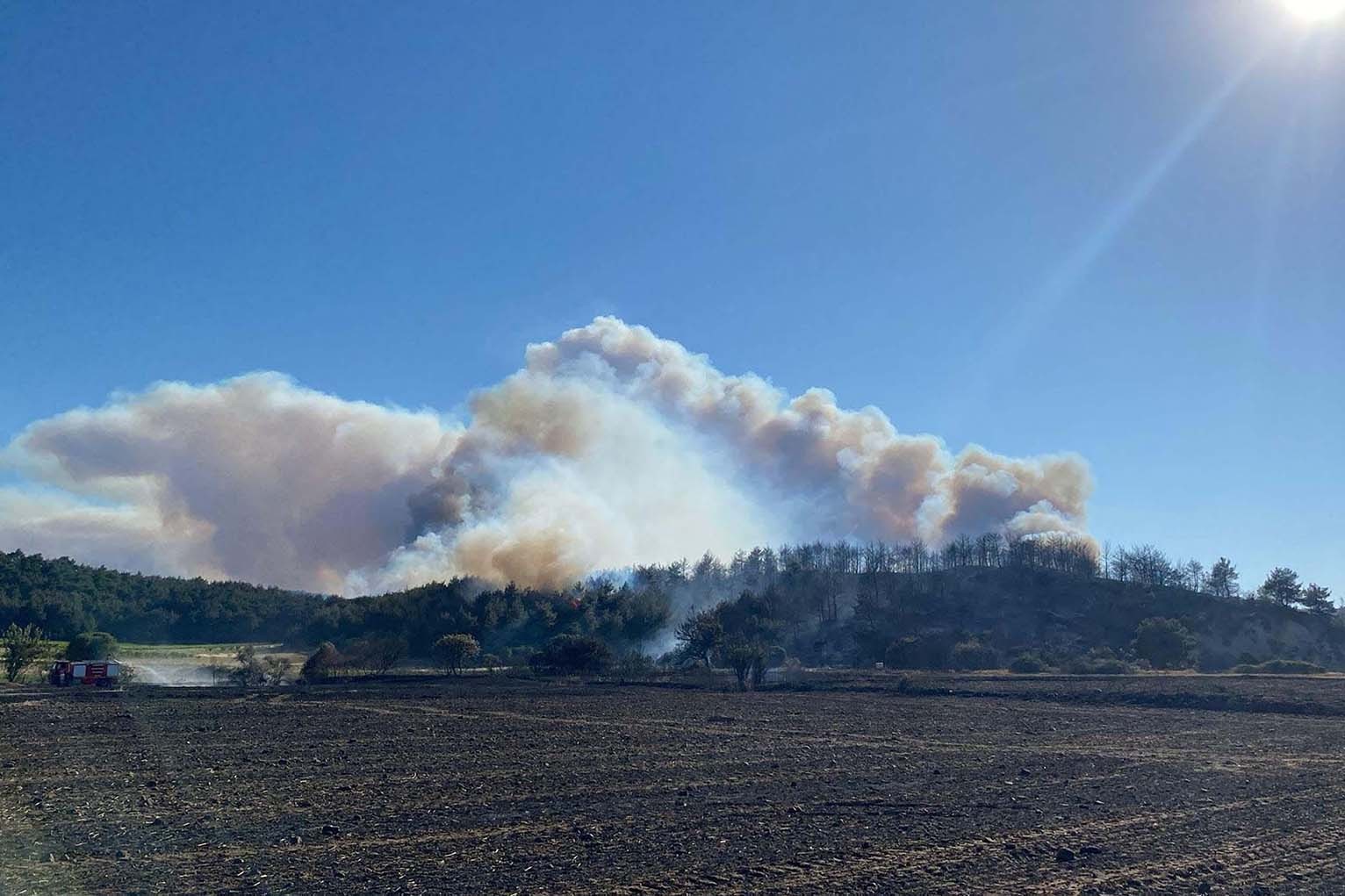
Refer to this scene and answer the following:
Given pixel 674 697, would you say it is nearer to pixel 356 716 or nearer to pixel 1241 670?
pixel 356 716

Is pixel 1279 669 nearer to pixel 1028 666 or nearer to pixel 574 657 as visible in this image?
pixel 1028 666

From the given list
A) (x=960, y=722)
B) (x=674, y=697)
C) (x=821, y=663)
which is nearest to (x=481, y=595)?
(x=821, y=663)

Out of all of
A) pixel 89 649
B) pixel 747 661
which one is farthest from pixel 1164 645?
pixel 89 649

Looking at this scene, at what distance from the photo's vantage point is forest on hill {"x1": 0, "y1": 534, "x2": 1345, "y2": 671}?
9969 cm

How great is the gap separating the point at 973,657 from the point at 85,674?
75452 millimetres

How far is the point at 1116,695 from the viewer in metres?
54.6

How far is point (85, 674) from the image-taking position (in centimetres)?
6550

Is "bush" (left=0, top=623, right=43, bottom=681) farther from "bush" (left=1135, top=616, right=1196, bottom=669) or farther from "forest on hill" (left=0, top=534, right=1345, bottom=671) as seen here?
"bush" (left=1135, top=616, right=1196, bottom=669)

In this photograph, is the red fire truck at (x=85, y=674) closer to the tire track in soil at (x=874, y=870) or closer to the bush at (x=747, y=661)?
the bush at (x=747, y=661)

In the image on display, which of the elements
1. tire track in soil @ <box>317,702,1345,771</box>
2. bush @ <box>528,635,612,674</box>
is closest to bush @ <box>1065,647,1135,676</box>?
bush @ <box>528,635,612,674</box>

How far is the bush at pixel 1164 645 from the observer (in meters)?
92.1

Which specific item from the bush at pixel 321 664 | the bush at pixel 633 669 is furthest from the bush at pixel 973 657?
the bush at pixel 321 664

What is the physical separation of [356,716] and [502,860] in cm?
2836

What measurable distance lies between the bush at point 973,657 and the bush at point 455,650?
46.1m
